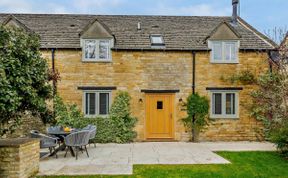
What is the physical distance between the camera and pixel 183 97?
685 inches

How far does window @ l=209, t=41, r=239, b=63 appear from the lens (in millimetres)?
17641

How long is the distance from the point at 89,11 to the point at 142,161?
14138 millimetres

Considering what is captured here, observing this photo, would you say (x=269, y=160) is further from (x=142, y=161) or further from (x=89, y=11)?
(x=89, y=11)

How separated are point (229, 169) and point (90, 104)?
9199 millimetres

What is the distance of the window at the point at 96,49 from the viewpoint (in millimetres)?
17281

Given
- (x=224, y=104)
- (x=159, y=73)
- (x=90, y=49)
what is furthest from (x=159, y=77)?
(x=90, y=49)

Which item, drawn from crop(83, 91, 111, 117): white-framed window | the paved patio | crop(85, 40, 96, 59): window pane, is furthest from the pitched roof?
the paved patio

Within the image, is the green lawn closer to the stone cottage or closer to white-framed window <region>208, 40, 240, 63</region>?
the stone cottage

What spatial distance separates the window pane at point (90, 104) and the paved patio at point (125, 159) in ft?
9.09

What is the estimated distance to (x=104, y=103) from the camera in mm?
17344

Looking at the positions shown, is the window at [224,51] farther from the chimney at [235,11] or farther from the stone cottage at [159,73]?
the chimney at [235,11]

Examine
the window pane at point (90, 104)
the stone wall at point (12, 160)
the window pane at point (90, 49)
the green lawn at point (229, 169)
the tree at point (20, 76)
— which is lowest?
the green lawn at point (229, 169)

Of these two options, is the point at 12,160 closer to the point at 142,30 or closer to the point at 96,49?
the point at 96,49

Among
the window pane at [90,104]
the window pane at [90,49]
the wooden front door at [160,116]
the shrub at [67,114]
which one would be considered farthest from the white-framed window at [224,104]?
the shrub at [67,114]
